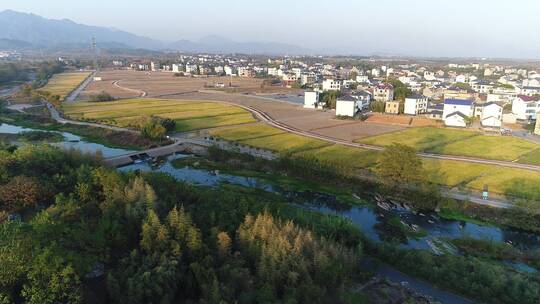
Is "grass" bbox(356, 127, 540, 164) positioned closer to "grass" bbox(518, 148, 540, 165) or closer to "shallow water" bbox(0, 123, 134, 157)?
"grass" bbox(518, 148, 540, 165)

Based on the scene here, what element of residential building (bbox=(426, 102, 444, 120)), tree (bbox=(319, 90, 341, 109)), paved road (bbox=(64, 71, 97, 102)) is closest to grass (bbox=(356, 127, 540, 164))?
residential building (bbox=(426, 102, 444, 120))

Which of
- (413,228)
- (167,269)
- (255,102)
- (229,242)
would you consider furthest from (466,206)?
(255,102)

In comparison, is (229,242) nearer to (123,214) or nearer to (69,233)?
(123,214)

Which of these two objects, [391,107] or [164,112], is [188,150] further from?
[391,107]

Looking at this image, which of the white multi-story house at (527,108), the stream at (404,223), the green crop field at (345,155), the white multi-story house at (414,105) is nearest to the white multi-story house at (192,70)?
the white multi-story house at (414,105)

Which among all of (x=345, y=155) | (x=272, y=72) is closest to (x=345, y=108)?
(x=345, y=155)
